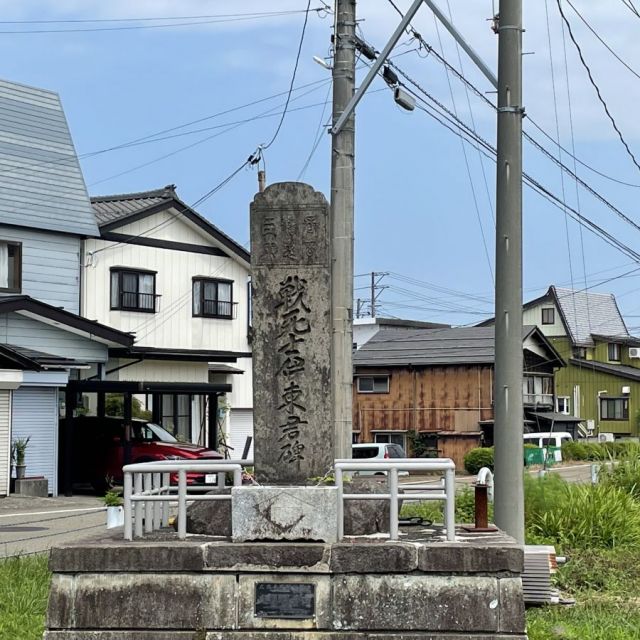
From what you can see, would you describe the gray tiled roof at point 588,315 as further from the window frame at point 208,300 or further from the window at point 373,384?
the window frame at point 208,300

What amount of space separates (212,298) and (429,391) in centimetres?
1615

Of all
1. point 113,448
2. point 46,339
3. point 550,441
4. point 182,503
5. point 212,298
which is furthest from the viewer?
point 550,441

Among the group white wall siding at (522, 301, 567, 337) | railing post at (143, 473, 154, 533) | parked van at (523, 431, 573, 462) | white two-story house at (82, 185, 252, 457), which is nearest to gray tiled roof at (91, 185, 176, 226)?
white two-story house at (82, 185, 252, 457)

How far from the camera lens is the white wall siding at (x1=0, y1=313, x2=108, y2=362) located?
2956cm

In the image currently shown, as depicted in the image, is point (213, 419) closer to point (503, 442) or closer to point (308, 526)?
point (503, 442)

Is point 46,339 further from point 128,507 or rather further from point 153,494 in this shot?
point 128,507

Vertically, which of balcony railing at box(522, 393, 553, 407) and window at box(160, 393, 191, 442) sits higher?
balcony railing at box(522, 393, 553, 407)

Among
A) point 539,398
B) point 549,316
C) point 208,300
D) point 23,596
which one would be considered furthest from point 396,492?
point 549,316

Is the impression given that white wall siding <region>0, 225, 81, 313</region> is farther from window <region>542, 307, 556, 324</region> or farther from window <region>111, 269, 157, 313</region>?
window <region>542, 307, 556, 324</region>

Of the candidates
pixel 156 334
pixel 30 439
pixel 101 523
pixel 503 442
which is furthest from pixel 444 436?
pixel 503 442

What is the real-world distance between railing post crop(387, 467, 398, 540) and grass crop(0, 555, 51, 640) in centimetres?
346

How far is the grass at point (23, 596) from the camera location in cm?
1061

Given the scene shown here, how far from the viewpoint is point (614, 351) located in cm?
7481

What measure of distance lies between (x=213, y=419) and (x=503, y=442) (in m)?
21.8
